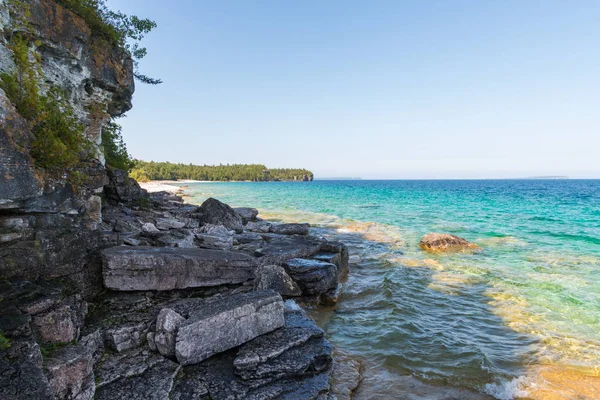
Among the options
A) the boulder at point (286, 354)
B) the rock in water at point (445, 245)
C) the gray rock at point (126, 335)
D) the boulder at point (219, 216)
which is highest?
the boulder at point (219, 216)

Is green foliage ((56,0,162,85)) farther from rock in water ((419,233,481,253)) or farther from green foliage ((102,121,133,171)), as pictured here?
rock in water ((419,233,481,253))

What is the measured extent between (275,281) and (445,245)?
40.8 feet

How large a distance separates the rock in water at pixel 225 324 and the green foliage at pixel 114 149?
1516 cm

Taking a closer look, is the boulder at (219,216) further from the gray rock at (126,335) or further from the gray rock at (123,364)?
the gray rock at (123,364)

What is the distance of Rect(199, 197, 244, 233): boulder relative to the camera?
55.3ft

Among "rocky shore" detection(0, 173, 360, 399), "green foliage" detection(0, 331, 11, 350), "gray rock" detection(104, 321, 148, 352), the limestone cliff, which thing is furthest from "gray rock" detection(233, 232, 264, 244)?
"green foliage" detection(0, 331, 11, 350)

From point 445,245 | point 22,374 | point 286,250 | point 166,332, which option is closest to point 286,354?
point 166,332

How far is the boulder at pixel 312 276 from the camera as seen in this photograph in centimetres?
981

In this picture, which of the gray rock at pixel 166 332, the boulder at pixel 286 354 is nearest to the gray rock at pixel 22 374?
the gray rock at pixel 166 332

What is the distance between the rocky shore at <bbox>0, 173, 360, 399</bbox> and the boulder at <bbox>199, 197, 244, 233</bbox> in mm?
8695

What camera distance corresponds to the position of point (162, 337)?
5.45m

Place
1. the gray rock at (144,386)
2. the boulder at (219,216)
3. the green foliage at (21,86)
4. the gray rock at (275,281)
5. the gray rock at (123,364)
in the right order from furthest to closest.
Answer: the boulder at (219,216)
the gray rock at (275,281)
the green foliage at (21,86)
the gray rock at (123,364)
the gray rock at (144,386)

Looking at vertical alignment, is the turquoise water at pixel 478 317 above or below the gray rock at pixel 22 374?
below

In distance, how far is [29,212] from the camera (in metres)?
5.58
